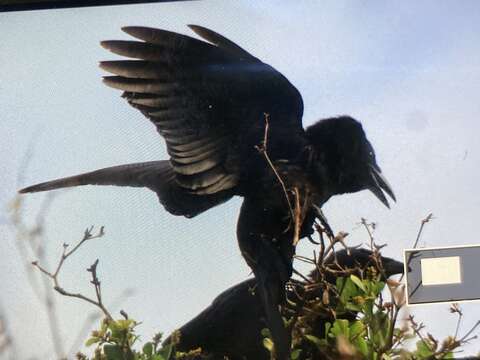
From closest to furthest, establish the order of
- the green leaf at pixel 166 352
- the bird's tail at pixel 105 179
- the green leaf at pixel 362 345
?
the green leaf at pixel 362 345 → the green leaf at pixel 166 352 → the bird's tail at pixel 105 179

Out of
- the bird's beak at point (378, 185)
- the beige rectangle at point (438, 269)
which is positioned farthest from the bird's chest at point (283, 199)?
the beige rectangle at point (438, 269)

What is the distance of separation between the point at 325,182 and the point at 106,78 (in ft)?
1.42

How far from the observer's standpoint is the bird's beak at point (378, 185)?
1.15m

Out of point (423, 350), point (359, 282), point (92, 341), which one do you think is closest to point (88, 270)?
point (92, 341)

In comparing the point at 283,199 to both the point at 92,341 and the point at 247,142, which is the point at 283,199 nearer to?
the point at 247,142

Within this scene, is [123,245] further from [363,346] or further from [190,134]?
[363,346]

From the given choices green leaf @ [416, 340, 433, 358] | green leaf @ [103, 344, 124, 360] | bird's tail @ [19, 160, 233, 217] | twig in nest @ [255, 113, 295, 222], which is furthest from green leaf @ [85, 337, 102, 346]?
green leaf @ [416, 340, 433, 358]

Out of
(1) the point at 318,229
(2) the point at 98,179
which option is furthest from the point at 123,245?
(1) the point at 318,229

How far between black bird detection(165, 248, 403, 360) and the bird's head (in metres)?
0.12

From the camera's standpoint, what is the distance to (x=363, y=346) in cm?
98

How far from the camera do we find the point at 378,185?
1.15m

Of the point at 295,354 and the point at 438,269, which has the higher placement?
the point at 438,269

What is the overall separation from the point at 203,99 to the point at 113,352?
449 mm

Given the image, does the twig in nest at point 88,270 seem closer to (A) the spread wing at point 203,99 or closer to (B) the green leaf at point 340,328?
(A) the spread wing at point 203,99
